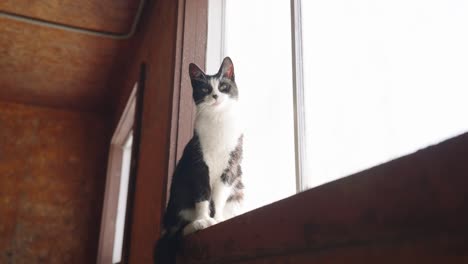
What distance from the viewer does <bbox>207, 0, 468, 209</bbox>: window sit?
585 millimetres

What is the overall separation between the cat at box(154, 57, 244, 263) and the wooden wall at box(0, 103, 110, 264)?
8.58 feet

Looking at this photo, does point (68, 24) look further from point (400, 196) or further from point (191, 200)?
point (400, 196)

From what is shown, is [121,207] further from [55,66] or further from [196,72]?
[196,72]

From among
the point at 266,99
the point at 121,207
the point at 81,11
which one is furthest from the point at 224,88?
the point at 121,207

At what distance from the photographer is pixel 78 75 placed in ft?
9.94

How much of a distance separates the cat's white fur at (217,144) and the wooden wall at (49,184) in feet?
8.81

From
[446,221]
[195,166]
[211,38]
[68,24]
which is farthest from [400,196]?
[68,24]

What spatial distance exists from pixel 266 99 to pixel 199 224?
0.45m

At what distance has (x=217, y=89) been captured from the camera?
1122mm

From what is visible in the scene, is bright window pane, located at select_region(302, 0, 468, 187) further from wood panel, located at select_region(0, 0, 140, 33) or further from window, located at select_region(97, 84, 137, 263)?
window, located at select_region(97, 84, 137, 263)

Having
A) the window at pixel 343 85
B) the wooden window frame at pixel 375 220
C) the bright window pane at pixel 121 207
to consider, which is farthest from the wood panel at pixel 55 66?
the wooden window frame at pixel 375 220

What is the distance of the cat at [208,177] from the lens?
985 mm

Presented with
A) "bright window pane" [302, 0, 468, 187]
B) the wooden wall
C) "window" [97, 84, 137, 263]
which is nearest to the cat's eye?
"bright window pane" [302, 0, 468, 187]

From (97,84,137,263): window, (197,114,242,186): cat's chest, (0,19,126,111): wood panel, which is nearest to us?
(197,114,242,186): cat's chest
